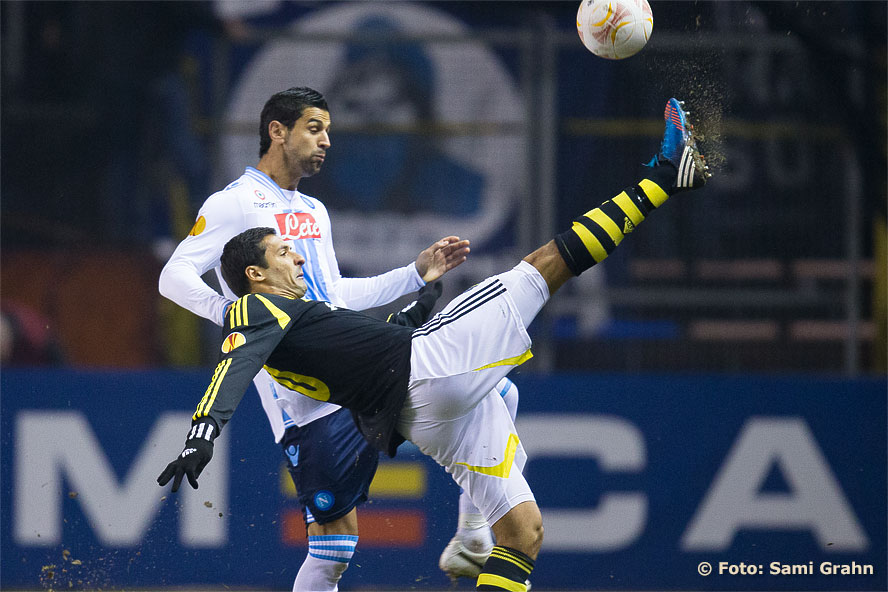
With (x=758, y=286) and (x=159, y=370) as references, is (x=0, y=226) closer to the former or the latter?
(x=159, y=370)

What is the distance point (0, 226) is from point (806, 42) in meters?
5.96

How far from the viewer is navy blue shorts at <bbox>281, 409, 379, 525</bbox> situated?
471cm

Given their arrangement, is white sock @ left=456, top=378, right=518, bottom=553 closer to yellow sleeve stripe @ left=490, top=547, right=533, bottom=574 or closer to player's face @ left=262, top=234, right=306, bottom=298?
yellow sleeve stripe @ left=490, top=547, right=533, bottom=574

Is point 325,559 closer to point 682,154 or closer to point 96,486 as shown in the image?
point 682,154

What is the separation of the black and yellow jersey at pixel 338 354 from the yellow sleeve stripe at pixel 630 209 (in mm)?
981

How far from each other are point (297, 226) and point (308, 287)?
29 centimetres

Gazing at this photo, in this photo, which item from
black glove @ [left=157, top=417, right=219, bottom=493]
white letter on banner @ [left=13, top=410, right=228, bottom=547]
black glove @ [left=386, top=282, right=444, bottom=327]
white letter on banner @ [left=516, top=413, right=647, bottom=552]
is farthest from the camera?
white letter on banner @ [left=516, top=413, right=647, bottom=552]

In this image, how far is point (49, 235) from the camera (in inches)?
313

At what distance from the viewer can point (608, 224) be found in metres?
4.29

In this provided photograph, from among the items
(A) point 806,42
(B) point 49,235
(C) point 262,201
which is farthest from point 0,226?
(A) point 806,42

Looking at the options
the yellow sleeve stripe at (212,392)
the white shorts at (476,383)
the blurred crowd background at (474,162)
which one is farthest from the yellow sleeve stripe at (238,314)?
the blurred crowd background at (474,162)

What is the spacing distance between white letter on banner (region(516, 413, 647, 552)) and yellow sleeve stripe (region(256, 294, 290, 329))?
3.29 meters

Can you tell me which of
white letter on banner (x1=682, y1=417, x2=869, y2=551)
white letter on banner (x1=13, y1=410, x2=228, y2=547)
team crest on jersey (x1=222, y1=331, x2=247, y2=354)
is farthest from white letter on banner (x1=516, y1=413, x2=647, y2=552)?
team crest on jersey (x1=222, y1=331, x2=247, y2=354)

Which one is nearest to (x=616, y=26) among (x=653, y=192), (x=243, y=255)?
(x=653, y=192)
